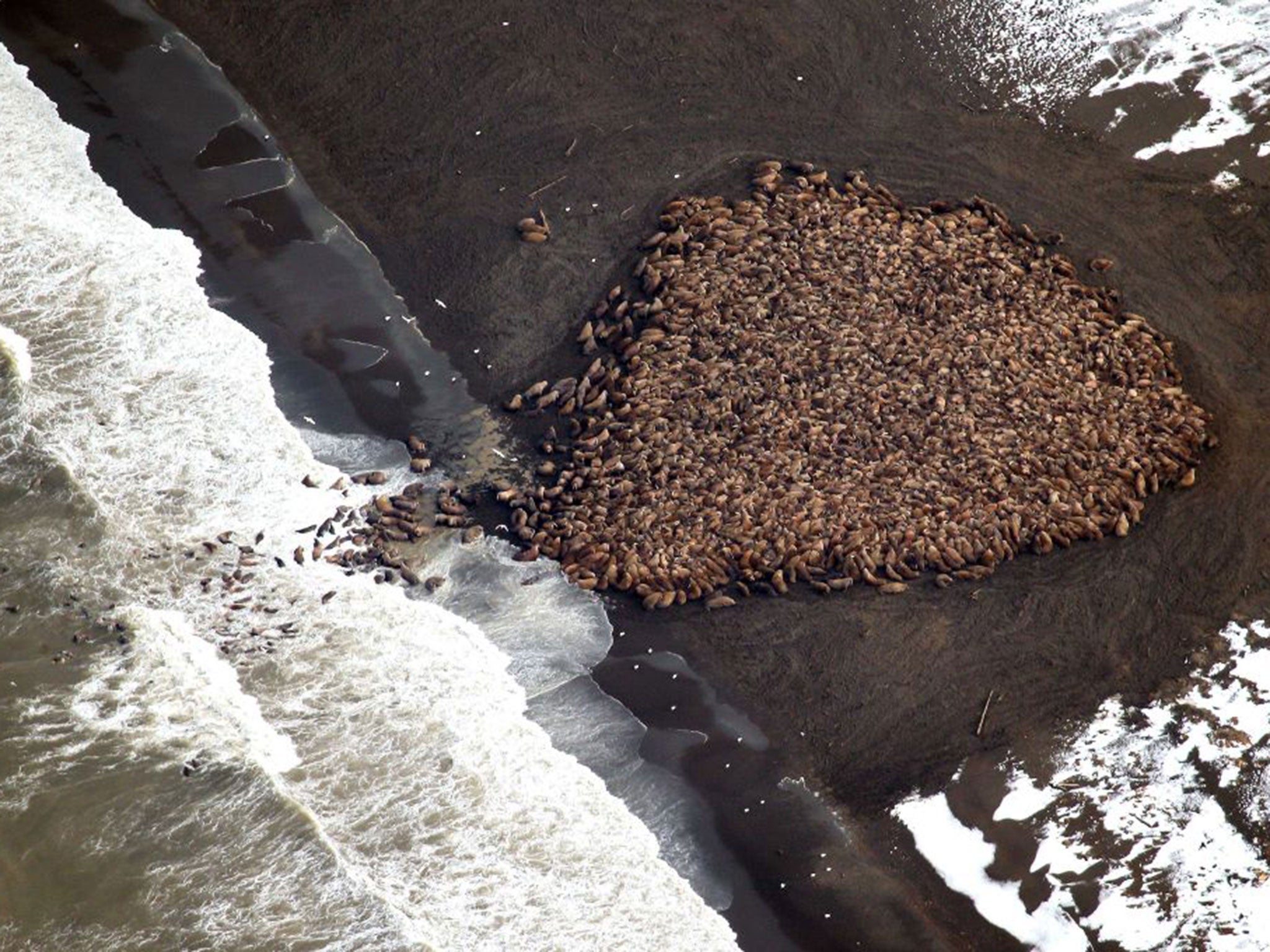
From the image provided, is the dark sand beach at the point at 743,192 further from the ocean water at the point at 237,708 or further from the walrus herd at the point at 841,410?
the ocean water at the point at 237,708

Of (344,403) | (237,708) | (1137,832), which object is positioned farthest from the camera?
(344,403)

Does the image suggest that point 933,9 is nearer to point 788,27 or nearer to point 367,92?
point 788,27

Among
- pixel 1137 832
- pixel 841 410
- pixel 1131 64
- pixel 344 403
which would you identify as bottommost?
pixel 1137 832

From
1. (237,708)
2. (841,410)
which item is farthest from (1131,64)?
(237,708)

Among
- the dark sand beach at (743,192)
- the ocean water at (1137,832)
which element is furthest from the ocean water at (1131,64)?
the ocean water at (1137,832)

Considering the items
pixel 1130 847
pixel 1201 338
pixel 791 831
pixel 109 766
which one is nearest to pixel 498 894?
pixel 791 831

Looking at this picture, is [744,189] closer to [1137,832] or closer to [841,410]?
[841,410]
